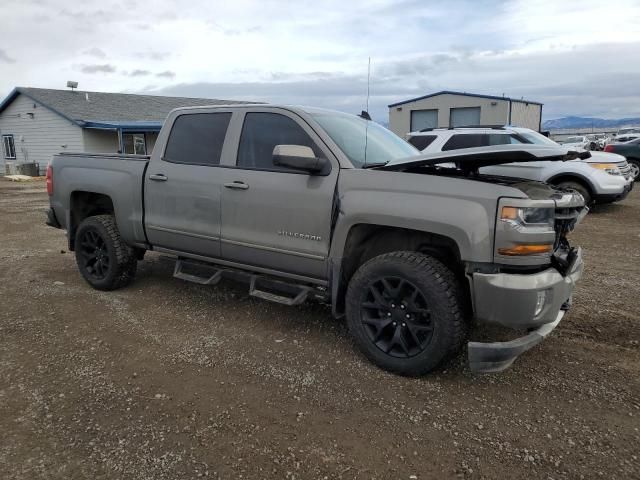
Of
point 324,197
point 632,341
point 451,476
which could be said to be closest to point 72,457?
point 451,476

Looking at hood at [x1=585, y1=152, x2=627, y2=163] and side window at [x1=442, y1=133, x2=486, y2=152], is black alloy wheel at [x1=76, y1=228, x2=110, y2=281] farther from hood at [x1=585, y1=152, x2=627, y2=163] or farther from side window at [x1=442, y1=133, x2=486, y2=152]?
hood at [x1=585, y1=152, x2=627, y2=163]

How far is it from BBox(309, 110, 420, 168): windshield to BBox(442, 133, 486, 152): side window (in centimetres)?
608

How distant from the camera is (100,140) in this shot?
24.5 metres

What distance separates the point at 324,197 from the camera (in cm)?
376

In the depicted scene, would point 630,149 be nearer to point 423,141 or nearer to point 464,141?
point 464,141

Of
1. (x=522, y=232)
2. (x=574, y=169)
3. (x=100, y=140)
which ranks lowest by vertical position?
(x=522, y=232)

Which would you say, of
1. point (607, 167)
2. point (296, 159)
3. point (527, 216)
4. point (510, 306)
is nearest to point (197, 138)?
point (296, 159)

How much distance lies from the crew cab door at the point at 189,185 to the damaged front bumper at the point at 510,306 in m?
2.35

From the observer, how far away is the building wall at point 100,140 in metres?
23.7

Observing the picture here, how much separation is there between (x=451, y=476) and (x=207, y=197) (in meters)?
2.97

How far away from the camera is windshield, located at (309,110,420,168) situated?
13.1 feet

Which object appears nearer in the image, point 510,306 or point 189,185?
point 510,306

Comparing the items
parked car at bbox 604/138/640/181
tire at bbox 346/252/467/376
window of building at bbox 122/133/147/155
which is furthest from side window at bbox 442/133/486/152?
window of building at bbox 122/133/147/155

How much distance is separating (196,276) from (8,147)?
27.8m
